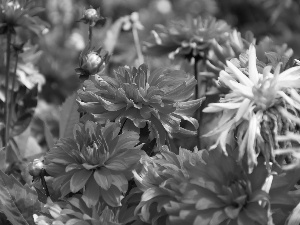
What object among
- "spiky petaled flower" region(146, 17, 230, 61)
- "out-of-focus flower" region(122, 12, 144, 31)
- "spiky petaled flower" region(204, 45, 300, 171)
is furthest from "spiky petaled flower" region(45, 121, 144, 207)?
"out-of-focus flower" region(122, 12, 144, 31)

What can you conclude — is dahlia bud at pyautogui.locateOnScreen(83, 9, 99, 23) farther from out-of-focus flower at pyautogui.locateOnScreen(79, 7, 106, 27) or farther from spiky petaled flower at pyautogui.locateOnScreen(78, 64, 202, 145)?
spiky petaled flower at pyautogui.locateOnScreen(78, 64, 202, 145)

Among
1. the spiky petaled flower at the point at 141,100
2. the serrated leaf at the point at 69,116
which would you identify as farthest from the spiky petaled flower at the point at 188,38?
the spiky petaled flower at the point at 141,100

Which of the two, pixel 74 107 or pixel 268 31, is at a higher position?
pixel 74 107

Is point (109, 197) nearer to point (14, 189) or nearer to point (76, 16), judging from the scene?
point (14, 189)

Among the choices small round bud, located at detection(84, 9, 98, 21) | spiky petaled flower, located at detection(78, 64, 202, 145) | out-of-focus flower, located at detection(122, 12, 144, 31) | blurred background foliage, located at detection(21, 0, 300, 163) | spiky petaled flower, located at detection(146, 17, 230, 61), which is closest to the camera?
spiky petaled flower, located at detection(78, 64, 202, 145)

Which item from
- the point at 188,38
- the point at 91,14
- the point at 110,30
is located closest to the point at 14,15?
the point at 91,14

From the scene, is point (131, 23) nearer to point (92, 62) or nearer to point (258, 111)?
point (92, 62)

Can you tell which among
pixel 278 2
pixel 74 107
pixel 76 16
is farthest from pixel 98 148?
pixel 278 2

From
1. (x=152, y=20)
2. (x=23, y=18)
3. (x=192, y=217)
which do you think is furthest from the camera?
(x=152, y=20)
